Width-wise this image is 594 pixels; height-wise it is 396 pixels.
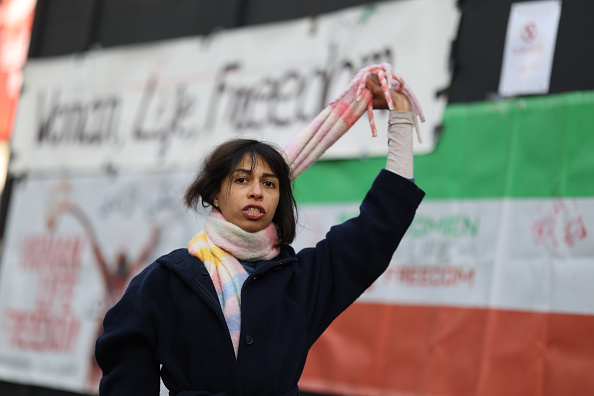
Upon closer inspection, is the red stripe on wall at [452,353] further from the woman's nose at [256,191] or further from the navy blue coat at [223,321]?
the woman's nose at [256,191]

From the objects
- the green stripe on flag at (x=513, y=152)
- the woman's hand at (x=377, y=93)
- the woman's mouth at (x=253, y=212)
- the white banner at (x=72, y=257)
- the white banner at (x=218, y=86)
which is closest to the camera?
the woman's mouth at (x=253, y=212)

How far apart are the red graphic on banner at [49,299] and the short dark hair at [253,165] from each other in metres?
2.87

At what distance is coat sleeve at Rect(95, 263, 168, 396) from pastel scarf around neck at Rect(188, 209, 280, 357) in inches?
5.2

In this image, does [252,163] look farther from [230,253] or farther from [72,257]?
[72,257]

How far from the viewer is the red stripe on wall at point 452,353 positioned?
2.83m

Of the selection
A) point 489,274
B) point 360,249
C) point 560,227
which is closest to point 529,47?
point 560,227

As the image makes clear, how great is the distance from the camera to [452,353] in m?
3.14

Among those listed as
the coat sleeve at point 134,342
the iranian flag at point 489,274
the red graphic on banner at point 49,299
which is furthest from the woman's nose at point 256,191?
the red graphic on banner at point 49,299

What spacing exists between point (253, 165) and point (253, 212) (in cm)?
12

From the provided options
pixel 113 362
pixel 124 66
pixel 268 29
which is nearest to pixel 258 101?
pixel 268 29

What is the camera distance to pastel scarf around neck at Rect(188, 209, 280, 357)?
77.1 inches

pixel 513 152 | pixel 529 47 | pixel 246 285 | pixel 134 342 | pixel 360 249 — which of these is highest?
pixel 529 47

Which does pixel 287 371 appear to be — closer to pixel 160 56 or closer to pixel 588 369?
pixel 588 369

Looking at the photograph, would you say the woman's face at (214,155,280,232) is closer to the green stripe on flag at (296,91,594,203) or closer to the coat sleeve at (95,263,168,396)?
the coat sleeve at (95,263,168,396)
